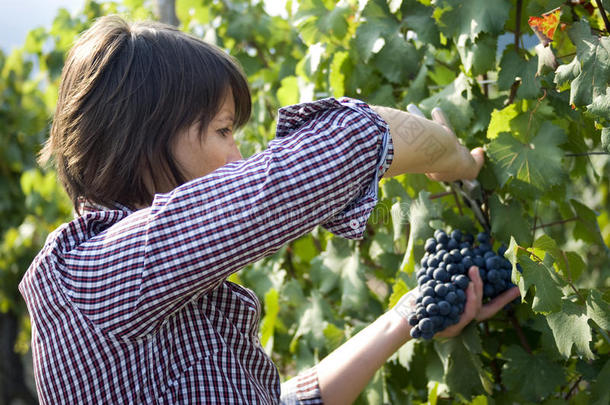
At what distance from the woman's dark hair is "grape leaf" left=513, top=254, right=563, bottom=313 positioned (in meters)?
0.61

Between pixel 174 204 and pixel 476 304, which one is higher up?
pixel 174 204

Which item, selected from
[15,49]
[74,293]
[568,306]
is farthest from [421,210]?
[15,49]

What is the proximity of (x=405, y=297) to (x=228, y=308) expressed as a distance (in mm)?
481

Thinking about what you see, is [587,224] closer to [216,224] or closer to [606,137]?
[606,137]

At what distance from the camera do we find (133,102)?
1148 millimetres

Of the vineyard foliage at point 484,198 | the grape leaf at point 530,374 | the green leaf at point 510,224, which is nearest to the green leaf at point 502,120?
the vineyard foliage at point 484,198

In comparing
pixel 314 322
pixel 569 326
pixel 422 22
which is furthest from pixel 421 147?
pixel 314 322

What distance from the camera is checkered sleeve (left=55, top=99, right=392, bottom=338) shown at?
925mm

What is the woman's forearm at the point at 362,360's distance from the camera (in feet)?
4.80

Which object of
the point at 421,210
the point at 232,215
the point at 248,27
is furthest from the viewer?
the point at 248,27

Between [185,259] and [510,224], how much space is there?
85cm

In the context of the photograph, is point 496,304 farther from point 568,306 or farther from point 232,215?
point 232,215

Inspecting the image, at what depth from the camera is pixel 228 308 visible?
1172 mm

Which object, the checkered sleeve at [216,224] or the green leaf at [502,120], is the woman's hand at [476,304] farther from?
the checkered sleeve at [216,224]
